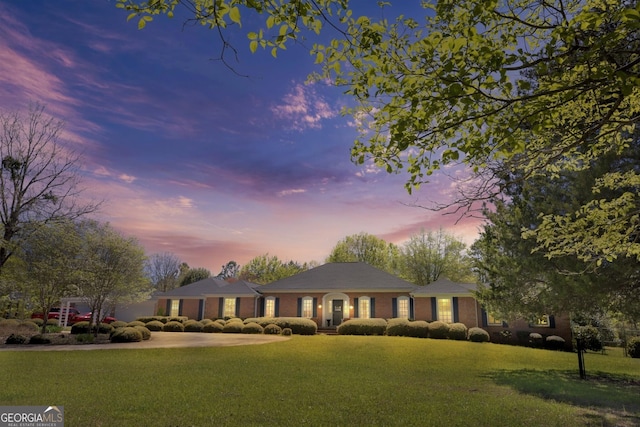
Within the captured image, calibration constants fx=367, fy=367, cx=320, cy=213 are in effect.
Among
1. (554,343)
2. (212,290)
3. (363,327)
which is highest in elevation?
(212,290)

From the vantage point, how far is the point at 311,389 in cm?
889

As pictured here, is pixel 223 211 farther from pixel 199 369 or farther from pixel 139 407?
pixel 139 407

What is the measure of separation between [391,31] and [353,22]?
1.58ft

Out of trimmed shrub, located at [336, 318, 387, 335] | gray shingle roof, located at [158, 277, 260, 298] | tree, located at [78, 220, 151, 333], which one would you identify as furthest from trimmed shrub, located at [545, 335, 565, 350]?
tree, located at [78, 220, 151, 333]

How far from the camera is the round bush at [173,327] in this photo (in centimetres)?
2820

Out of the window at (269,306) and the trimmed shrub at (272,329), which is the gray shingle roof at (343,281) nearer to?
the window at (269,306)

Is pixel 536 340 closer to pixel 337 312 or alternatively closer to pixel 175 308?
pixel 337 312

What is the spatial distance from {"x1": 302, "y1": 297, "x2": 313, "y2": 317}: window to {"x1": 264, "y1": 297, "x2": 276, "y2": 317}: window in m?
2.73

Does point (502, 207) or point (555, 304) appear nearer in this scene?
point (555, 304)

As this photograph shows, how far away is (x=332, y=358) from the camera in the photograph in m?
14.4

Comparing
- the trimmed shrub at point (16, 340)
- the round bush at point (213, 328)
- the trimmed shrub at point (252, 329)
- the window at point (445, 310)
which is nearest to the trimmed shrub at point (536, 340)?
the window at point (445, 310)

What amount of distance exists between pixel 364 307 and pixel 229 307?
12362 millimetres

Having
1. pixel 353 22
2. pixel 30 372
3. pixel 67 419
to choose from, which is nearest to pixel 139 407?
pixel 67 419

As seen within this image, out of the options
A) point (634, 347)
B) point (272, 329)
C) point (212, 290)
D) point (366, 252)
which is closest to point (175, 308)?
point (212, 290)
